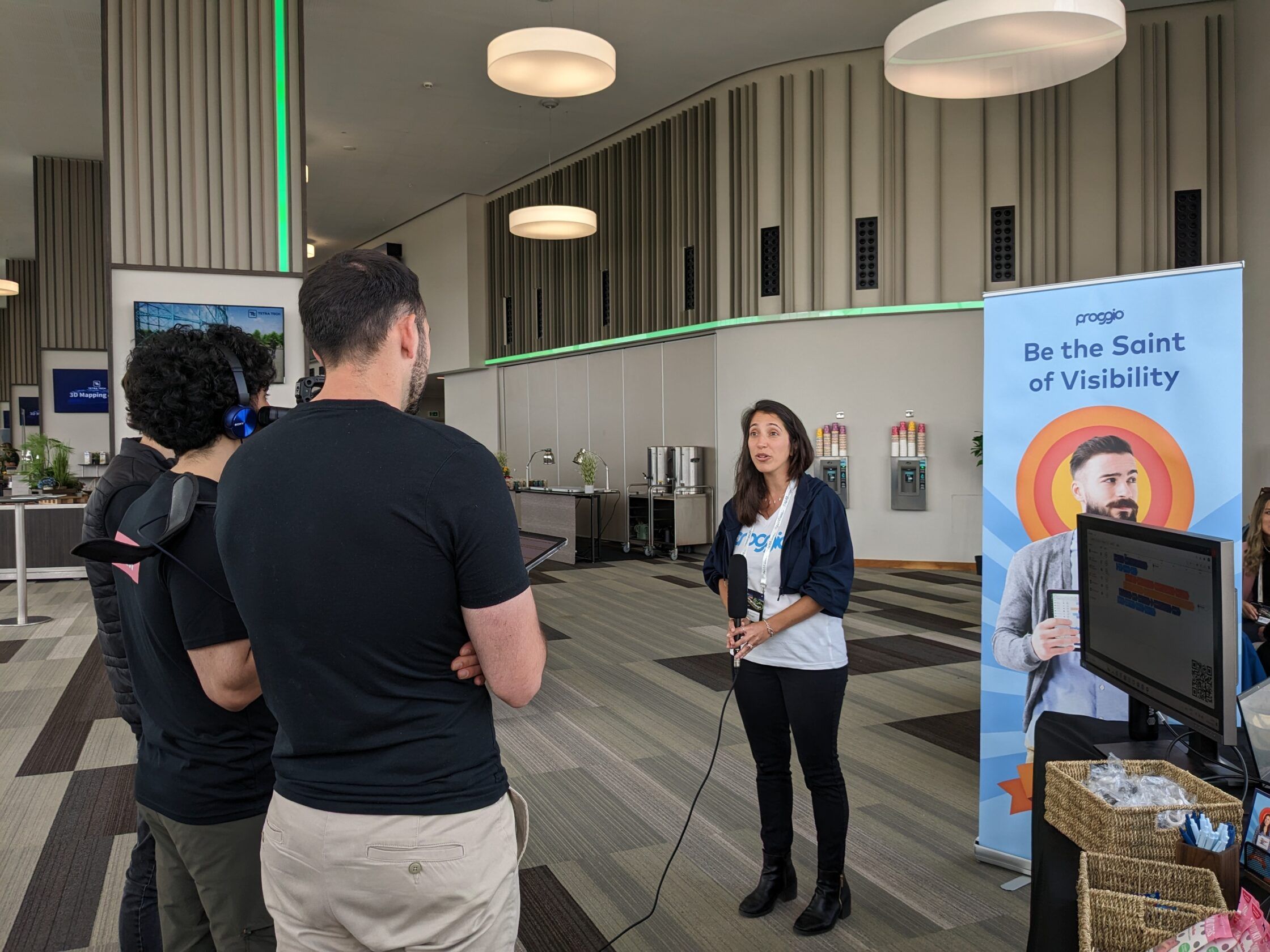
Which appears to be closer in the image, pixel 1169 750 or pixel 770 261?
pixel 1169 750

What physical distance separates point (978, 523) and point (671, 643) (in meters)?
4.92

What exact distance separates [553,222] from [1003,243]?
16.1ft

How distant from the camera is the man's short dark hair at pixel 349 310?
1352 millimetres

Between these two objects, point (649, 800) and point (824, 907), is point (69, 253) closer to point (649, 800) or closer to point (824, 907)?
point (649, 800)

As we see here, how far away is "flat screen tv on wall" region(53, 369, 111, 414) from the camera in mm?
13195

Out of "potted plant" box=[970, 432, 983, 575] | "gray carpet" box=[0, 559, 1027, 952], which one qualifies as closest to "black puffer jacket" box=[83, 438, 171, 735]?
"gray carpet" box=[0, 559, 1027, 952]

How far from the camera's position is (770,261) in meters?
10.8

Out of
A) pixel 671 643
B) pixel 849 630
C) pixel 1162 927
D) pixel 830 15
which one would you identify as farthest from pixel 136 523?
pixel 830 15

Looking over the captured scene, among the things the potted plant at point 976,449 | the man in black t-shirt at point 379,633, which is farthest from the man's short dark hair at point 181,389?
the potted plant at point 976,449

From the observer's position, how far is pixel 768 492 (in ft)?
10.00

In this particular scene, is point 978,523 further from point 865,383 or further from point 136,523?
point 136,523

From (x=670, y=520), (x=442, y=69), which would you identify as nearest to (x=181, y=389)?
(x=442, y=69)

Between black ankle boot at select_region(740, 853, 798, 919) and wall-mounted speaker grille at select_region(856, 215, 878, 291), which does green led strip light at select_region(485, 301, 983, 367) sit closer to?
wall-mounted speaker grille at select_region(856, 215, 878, 291)

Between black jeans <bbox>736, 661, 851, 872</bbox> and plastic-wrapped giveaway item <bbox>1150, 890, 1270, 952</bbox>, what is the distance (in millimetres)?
1552
